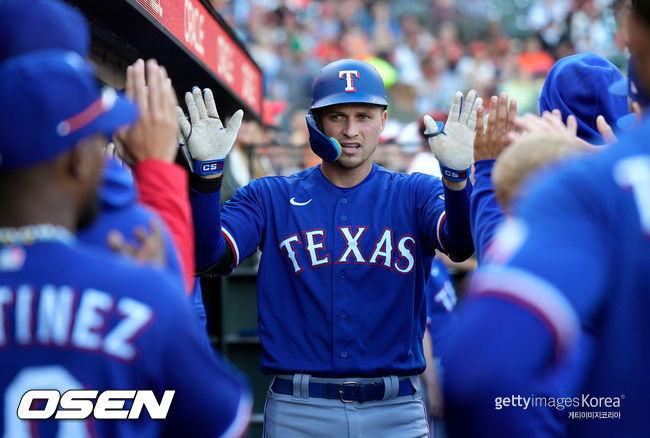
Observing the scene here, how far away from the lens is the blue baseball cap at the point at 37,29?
1679 millimetres

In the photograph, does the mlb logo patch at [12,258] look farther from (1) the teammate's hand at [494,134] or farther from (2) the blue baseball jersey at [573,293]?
(1) the teammate's hand at [494,134]

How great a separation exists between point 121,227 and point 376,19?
48.0 feet

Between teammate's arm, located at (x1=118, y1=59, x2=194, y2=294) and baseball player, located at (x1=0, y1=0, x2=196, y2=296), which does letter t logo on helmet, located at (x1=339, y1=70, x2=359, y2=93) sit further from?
baseball player, located at (x1=0, y1=0, x2=196, y2=296)

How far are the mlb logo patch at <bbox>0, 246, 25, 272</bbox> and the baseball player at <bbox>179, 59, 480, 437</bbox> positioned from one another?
1493 mm

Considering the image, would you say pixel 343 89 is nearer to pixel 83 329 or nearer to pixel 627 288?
pixel 83 329

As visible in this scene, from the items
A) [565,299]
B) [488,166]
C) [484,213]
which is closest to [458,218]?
[488,166]

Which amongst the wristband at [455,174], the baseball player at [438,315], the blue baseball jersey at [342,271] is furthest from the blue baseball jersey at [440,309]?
the wristband at [455,174]

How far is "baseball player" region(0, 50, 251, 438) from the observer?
4.93 ft

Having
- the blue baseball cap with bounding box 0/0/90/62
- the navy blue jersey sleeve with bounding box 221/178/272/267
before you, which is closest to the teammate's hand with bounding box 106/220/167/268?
the blue baseball cap with bounding box 0/0/90/62

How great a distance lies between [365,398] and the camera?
325 cm

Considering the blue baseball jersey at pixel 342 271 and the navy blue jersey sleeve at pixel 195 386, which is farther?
the blue baseball jersey at pixel 342 271

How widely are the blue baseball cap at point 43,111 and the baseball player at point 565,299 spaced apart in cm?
82

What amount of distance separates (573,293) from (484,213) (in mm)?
954

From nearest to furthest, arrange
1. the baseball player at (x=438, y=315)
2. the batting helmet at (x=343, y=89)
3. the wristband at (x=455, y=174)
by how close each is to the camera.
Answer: the wristband at (x=455, y=174), the batting helmet at (x=343, y=89), the baseball player at (x=438, y=315)
